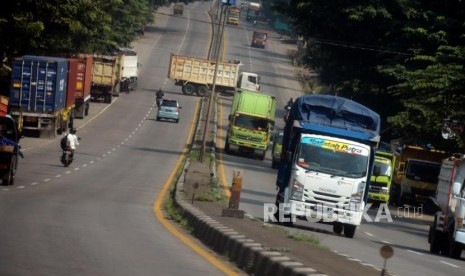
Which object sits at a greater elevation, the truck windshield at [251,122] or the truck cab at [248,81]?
the truck cab at [248,81]

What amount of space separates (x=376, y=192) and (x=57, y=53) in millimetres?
26886

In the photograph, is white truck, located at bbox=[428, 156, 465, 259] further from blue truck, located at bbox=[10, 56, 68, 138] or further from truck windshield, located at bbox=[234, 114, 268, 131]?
truck windshield, located at bbox=[234, 114, 268, 131]

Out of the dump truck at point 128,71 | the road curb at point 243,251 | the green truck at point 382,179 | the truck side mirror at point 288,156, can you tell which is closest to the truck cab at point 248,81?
the dump truck at point 128,71

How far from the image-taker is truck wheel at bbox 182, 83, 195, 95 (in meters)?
94.1

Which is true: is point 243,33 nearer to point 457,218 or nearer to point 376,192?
point 376,192

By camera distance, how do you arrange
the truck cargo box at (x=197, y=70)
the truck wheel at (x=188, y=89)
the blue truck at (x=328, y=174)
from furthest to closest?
the truck wheel at (x=188, y=89)
the truck cargo box at (x=197, y=70)
the blue truck at (x=328, y=174)

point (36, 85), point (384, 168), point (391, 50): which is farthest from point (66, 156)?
point (391, 50)

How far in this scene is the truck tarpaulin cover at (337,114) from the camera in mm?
29750

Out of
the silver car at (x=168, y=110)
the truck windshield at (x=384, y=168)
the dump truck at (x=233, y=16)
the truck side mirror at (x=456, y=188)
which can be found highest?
the dump truck at (x=233, y=16)

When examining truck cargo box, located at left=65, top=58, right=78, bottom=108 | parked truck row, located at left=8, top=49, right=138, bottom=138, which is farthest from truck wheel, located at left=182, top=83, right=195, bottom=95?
truck cargo box, located at left=65, top=58, right=78, bottom=108

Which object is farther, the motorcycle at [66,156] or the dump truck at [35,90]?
the dump truck at [35,90]

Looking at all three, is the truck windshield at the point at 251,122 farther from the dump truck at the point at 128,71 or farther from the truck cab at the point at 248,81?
the truck cab at the point at 248,81

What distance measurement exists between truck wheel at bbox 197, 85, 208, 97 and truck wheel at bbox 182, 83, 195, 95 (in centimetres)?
51

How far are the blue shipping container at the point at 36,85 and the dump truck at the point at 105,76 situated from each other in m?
23.5
